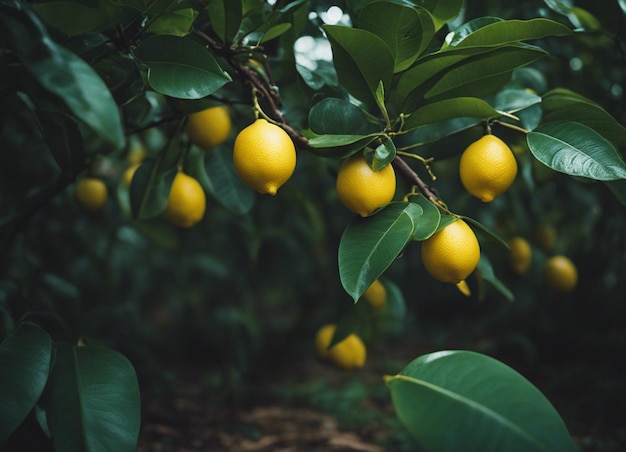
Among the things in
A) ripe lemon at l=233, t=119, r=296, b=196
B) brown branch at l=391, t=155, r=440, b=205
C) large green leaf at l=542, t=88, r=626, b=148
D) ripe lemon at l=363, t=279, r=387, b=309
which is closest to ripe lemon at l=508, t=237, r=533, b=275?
ripe lemon at l=363, t=279, r=387, b=309

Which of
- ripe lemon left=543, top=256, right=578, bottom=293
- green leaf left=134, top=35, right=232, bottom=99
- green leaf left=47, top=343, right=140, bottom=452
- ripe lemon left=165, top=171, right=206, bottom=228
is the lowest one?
ripe lemon left=543, top=256, right=578, bottom=293

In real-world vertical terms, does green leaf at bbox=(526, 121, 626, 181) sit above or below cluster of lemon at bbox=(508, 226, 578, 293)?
above

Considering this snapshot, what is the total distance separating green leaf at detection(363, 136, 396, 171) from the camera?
726 mm

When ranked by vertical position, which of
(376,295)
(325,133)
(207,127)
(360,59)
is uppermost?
(360,59)

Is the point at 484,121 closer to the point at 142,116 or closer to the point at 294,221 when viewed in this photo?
the point at 142,116

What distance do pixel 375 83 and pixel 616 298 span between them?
1.54 m

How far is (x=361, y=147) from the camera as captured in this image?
29.5 inches

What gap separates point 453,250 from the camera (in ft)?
2.42

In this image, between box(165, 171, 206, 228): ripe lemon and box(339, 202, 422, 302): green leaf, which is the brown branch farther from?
box(165, 171, 206, 228): ripe lemon

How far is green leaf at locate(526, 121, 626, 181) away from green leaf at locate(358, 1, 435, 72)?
23 cm

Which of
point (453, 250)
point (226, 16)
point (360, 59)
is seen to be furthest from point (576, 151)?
point (226, 16)

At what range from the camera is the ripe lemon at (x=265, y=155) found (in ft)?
2.44

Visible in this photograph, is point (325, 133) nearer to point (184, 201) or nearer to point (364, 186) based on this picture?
point (364, 186)

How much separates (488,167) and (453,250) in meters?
0.15
